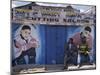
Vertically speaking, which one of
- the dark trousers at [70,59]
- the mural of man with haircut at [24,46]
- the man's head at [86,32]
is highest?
the man's head at [86,32]

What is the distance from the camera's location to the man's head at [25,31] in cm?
153

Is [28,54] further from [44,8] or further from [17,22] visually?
[44,8]

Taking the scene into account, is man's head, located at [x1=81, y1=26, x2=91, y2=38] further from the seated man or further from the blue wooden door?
the blue wooden door

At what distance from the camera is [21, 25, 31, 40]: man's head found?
5.02ft

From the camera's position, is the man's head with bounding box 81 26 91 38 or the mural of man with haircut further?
the man's head with bounding box 81 26 91 38

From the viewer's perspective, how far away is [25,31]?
1.54 m

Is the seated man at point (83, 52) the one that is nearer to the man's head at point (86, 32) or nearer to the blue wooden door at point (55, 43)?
the man's head at point (86, 32)

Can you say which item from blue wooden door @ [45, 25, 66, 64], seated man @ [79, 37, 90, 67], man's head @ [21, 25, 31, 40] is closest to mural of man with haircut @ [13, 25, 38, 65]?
man's head @ [21, 25, 31, 40]

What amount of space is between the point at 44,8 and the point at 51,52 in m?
0.34

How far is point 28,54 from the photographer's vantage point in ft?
5.07

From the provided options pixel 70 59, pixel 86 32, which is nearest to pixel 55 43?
pixel 70 59

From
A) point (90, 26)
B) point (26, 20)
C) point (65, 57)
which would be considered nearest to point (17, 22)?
point (26, 20)

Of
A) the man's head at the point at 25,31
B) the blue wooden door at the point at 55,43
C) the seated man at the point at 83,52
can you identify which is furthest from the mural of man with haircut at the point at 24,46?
the seated man at the point at 83,52

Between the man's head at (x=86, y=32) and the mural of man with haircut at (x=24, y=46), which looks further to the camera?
the man's head at (x=86, y=32)
